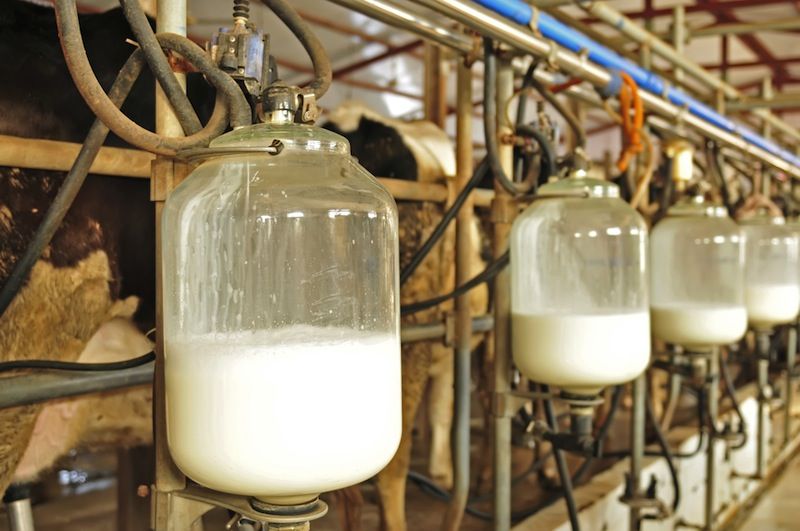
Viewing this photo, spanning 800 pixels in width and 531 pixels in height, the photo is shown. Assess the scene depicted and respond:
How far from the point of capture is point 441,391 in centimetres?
290

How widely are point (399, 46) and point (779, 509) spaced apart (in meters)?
6.70

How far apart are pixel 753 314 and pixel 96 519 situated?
2.26 metres

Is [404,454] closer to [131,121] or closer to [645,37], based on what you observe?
[645,37]

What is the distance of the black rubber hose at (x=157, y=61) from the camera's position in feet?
2.54

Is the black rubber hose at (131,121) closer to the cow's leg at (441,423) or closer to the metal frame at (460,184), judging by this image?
the metal frame at (460,184)

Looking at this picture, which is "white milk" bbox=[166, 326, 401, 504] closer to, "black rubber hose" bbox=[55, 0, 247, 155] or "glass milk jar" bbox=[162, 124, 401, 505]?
"glass milk jar" bbox=[162, 124, 401, 505]

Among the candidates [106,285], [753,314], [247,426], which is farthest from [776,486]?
[247,426]

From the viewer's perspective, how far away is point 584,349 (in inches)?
50.1

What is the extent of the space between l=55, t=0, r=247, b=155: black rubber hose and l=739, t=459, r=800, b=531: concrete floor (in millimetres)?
2817

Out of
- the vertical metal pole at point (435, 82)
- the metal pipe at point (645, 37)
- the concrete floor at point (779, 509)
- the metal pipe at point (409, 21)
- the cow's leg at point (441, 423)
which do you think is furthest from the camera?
the concrete floor at point (779, 509)

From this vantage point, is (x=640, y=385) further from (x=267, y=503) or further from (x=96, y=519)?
(x=96, y=519)

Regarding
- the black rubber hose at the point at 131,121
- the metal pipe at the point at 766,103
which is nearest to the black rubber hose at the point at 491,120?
the black rubber hose at the point at 131,121

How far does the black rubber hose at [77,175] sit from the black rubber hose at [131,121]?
0.04m

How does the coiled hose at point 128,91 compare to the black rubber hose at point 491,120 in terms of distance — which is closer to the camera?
the coiled hose at point 128,91
